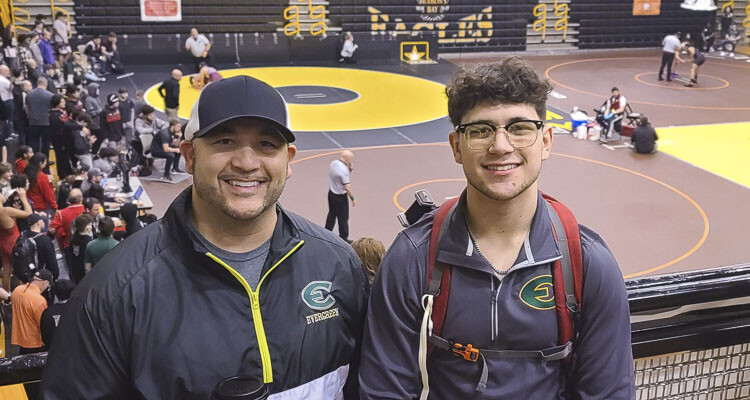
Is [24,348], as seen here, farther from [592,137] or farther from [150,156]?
[592,137]

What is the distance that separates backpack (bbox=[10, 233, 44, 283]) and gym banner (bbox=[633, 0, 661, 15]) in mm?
Answer: 31060

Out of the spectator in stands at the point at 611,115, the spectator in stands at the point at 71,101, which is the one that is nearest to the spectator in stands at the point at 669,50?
the spectator in stands at the point at 611,115

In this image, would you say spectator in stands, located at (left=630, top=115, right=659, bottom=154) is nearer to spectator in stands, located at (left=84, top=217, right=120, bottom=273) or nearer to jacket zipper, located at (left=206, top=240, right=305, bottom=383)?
spectator in stands, located at (left=84, top=217, right=120, bottom=273)

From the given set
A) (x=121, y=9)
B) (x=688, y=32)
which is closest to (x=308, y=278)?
(x=121, y=9)

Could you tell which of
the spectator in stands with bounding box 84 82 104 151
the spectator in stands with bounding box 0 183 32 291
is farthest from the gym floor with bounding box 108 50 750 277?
the spectator in stands with bounding box 0 183 32 291

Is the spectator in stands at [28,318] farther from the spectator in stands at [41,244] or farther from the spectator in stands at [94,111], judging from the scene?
the spectator in stands at [94,111]

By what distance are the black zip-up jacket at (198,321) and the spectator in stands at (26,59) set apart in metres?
17.8

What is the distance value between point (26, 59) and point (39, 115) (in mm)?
5660

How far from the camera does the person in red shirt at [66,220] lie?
11.5m

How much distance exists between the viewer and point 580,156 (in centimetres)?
1911

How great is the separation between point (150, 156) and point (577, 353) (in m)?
15.5

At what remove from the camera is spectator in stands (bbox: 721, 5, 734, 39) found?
3566 centimetres

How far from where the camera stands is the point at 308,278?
2832 millimetres

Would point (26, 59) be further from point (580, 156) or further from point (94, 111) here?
point (580, 156)
